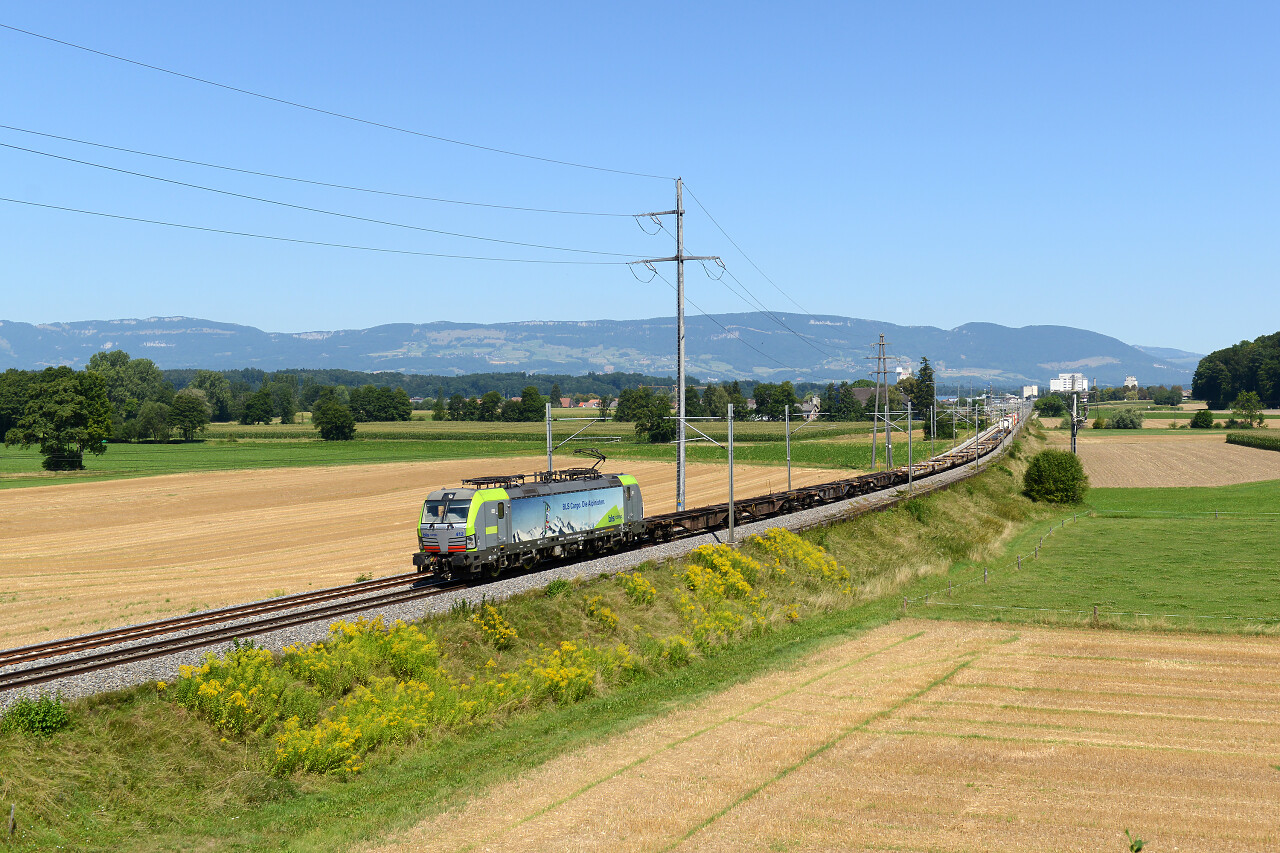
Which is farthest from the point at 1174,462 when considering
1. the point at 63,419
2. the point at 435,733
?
the point at 63,419

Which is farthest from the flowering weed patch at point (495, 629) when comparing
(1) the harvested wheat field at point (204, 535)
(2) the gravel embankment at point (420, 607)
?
(1) the harvested wheat field at point (204, 535)

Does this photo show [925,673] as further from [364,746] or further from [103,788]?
[103,788]

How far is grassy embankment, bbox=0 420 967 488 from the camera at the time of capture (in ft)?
365

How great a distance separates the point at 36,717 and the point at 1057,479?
8325cm

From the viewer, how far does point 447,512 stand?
34688 millimetres

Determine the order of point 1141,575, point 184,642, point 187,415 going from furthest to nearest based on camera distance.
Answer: point 187,415 → point 1141,575 → point 184,642

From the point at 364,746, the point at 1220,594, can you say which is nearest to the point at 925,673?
the point at 364,746

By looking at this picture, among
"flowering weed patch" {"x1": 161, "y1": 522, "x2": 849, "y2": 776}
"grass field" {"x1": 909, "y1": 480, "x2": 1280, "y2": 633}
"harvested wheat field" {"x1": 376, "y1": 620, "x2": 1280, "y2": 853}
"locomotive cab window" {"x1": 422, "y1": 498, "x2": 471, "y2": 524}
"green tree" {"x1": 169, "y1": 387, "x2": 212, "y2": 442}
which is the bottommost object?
"grass field" {"x1": 909, "y1": 480, "x2": 1280, "y2": 633}

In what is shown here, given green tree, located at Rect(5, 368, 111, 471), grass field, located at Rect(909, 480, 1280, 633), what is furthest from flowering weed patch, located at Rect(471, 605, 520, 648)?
green tree, located at Rect(5, 368, 111, 471)

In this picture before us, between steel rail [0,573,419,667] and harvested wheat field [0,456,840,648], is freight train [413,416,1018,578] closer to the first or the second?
steel rail [0,573,419,667]

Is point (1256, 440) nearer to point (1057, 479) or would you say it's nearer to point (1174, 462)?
point (1174, 462)

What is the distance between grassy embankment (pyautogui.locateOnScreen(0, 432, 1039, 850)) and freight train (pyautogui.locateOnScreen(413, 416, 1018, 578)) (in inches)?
149

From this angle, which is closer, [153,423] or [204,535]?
[204,535]

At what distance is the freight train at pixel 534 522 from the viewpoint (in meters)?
34.4
